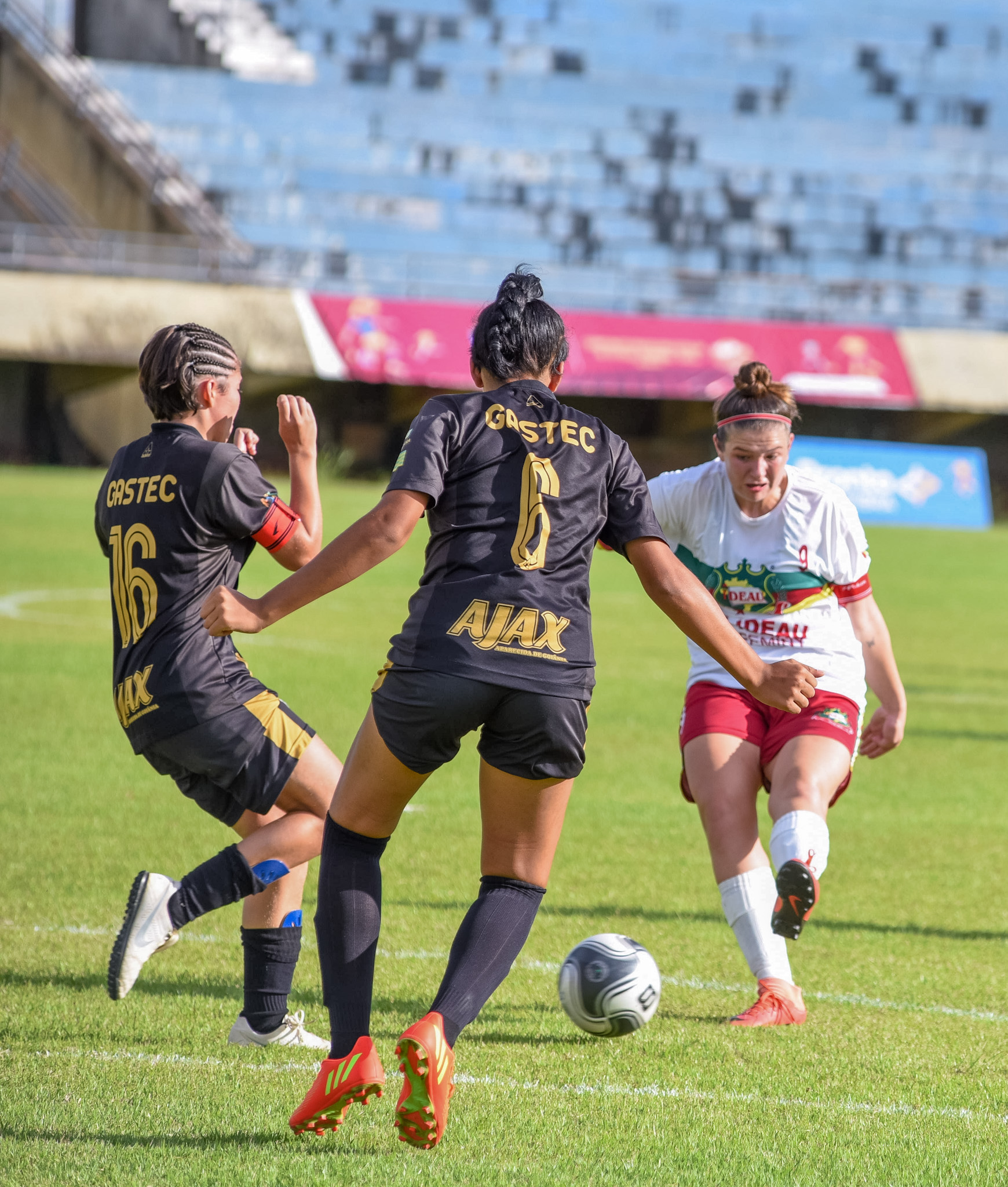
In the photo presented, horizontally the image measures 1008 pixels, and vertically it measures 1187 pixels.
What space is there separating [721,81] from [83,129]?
19.7 m

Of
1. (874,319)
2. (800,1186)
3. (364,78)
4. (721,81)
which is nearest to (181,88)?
(364,78)

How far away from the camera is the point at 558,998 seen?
465 centimetres

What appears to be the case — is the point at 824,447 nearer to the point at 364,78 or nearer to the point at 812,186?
the point at 812,186

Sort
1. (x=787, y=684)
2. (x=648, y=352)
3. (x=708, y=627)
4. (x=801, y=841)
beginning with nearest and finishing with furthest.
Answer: (x=708, y=627)
(x=787, y=684)
(x=801, y=841)
(x=648, y=352)

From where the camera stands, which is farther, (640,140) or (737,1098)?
(640,140)

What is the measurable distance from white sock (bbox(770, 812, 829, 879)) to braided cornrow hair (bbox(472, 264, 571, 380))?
1.75 m

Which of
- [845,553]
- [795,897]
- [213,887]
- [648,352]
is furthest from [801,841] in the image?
[648,352]

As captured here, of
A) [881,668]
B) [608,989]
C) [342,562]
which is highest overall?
[342,562]

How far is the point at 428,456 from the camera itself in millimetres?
3186

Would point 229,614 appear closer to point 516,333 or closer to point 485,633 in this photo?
point 485,633

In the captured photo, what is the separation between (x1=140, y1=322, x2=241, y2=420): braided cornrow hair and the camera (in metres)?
3.89

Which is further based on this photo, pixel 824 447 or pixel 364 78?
pixel 364 78

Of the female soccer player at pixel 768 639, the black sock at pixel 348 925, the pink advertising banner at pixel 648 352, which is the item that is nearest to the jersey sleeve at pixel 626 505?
the black sock at pixel 348 925

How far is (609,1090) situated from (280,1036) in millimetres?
932
